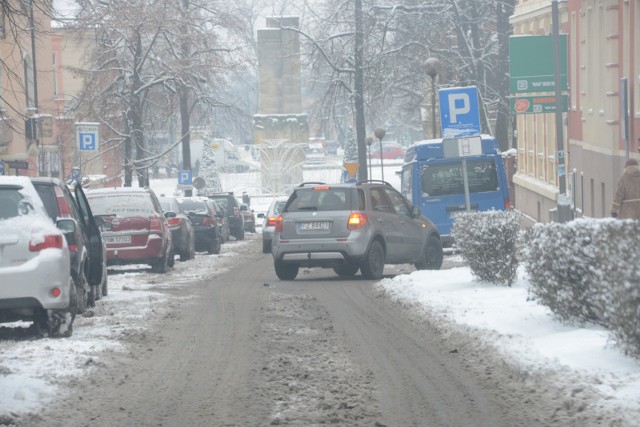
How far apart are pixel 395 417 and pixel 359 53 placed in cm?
3766

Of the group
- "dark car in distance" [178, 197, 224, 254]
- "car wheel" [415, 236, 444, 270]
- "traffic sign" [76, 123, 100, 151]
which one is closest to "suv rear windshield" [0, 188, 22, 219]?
"car wheel" [415, 236, 444, 270]

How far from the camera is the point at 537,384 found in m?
9.62

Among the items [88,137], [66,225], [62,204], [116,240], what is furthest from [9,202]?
[88,137]

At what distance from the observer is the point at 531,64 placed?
3428 cm

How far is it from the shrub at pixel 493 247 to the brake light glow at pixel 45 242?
18.6ft

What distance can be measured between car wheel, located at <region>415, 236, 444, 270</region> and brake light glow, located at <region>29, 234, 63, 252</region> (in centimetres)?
1140

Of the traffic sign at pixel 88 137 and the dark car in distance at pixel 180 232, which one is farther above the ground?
the traffic sign at pixel 88 137

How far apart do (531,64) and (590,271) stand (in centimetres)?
2374

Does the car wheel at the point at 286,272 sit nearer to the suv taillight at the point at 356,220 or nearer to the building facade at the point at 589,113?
the suv taillight at the point at 356,220

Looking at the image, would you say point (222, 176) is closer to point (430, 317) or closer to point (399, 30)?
point (399, 30)

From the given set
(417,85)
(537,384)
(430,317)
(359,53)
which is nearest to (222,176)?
(417,85)

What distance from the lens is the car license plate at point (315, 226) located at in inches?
834

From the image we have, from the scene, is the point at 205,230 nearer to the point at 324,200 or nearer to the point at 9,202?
the point at 324,200

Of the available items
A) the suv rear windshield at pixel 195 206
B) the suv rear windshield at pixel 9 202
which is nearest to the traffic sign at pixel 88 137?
the suv rear windshield at pixel 195 206
